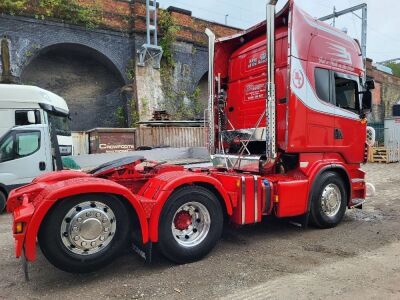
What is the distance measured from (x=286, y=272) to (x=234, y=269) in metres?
0.61

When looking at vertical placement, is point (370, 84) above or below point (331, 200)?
above

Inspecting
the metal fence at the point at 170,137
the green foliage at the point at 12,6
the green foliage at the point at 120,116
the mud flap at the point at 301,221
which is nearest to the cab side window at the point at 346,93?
the mud flap at the point at 301,221

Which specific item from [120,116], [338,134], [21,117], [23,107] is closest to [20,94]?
[23,107]

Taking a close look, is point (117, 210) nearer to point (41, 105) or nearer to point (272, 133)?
point (272, 133)

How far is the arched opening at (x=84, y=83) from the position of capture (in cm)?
1670

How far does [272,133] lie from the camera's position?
219 inches

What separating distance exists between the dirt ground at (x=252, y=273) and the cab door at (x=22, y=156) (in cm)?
312

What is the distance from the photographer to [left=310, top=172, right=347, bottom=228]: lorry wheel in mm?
5861

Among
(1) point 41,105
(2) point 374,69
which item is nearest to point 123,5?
(1) point 41,105

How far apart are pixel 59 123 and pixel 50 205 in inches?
305

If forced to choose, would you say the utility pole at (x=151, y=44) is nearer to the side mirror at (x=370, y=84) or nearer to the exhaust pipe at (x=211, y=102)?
the exhaust pipe at (x=211, y=102)

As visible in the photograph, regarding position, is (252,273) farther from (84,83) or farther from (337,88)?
(84,83)

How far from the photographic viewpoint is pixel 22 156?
8586 millimetres

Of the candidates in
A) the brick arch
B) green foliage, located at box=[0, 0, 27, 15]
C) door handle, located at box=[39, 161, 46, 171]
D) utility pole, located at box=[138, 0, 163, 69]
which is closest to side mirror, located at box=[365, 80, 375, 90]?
door handle, located at box=[39, 161, 46, 171]
